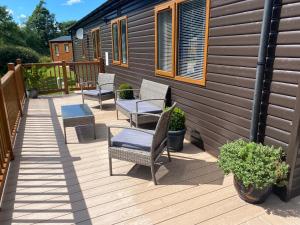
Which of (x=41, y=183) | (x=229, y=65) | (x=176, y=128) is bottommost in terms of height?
(x=41, y=183)

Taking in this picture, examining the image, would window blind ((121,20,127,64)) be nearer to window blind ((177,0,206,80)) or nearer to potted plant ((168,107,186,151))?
window blind ((177,0,206,80))

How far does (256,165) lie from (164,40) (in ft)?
9.43

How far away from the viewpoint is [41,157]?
10.8ft

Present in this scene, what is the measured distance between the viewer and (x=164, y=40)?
4285 millimetres

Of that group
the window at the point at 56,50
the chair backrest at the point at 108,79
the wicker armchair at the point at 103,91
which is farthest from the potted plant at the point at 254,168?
the window at the point at 56,50

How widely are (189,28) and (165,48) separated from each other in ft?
2.77

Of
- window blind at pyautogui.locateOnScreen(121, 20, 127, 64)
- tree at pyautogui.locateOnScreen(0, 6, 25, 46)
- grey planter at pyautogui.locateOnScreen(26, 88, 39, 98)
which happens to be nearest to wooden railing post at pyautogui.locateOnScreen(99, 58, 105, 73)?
window blind at pyautogui.locateOnScreen(121, 20, 127, 64)

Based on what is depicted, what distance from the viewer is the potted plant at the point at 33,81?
6.94 metres

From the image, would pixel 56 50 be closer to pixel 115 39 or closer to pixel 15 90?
pixel 115 39

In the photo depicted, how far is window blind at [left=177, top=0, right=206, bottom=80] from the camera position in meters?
3.24

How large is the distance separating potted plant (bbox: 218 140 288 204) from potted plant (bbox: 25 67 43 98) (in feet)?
20.6

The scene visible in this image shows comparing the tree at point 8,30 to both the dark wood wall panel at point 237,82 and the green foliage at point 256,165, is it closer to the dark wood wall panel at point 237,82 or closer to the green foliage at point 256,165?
the dark wood wall panel at point 237,82

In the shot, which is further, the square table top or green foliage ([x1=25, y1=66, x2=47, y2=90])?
green foliage ([x1=25, y1=66, x2=47, y2=90])

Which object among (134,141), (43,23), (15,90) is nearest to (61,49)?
(15,90)
